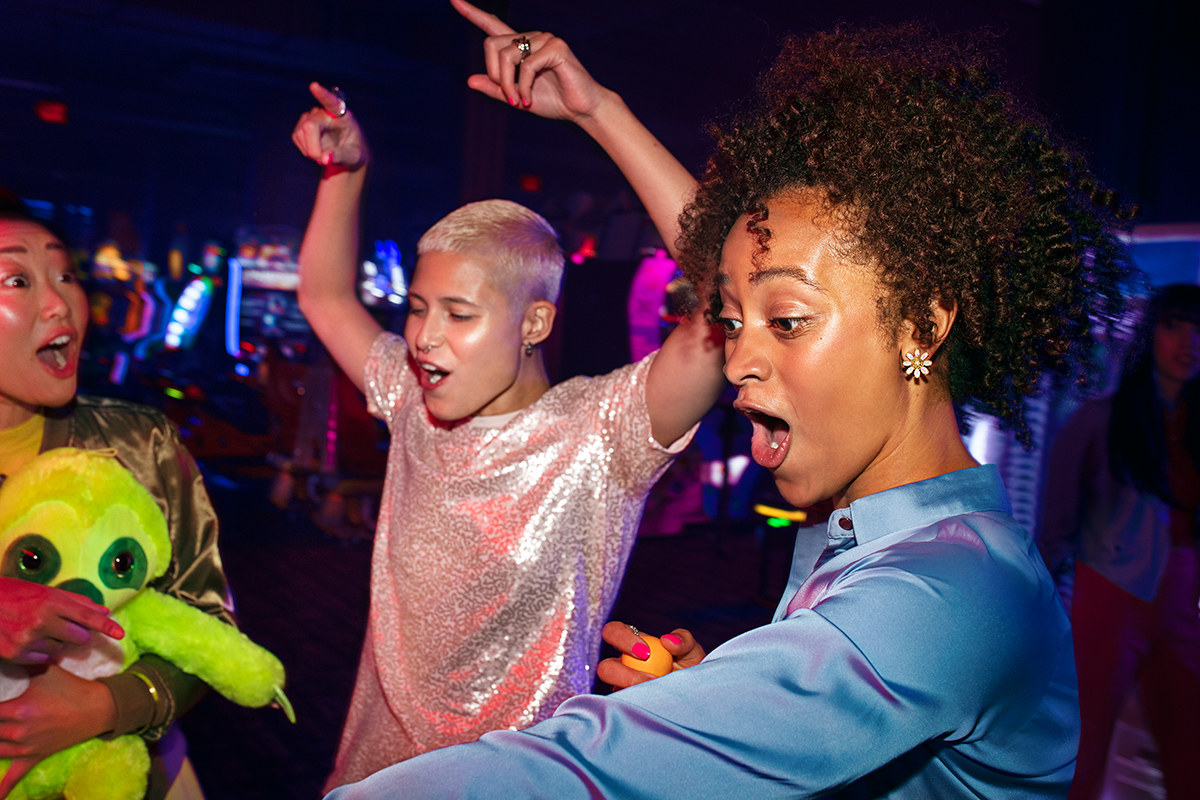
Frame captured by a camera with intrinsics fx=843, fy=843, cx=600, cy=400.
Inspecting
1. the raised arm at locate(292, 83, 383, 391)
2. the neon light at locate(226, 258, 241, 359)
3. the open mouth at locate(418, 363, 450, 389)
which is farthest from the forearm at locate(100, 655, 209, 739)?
the neon light at locate(226, 258, 241, 359)

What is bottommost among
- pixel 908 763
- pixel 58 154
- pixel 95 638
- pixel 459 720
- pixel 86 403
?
pixel 459 720

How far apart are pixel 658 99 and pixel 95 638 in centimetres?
862

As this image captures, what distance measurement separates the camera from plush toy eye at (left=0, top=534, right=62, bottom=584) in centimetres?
129

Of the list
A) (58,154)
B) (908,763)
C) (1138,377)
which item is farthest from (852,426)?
(58,154)

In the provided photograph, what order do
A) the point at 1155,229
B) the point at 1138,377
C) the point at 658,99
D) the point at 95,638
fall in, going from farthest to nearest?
1. the point at 658,99
2. the point at 1155,229
3. the point at 1138,377
4. the point at 95,638

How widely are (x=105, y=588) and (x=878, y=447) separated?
3.98 feet

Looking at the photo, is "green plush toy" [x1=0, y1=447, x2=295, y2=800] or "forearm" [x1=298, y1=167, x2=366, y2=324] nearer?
"green plush toy" [x1=0, y1=447, x2=295, y2=800]

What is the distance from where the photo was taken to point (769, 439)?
3.13 ft

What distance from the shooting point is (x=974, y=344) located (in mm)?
941

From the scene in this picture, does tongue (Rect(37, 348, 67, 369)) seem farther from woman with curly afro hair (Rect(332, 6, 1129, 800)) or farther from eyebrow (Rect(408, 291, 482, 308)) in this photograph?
woman with curly afro hair (Rect(332, 6, 1129, 800))

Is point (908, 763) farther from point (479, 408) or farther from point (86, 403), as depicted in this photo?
point (86, 403)

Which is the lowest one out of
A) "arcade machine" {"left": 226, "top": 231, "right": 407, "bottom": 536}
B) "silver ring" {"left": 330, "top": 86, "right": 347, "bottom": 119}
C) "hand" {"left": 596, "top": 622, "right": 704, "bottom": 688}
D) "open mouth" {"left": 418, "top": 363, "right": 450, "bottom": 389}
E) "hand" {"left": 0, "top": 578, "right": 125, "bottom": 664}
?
"arcade machine" {"left": 226, "top": 231, "right": 407, "bottom": 536}

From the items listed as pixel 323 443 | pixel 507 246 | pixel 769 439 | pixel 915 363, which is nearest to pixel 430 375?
→ pixel 507 246

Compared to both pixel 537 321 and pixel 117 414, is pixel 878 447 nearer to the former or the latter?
pixel 537 321
